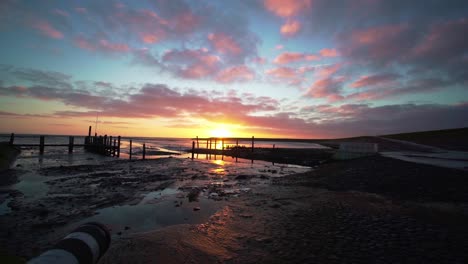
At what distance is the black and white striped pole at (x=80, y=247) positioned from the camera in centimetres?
249

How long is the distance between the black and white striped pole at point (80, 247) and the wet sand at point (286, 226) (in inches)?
96.8

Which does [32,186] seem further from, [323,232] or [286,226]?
[323,232]

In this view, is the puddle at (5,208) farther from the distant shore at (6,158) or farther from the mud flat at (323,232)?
the distant shore at (6,158)

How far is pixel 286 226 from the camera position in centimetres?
696

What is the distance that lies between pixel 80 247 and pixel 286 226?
18.5 ft

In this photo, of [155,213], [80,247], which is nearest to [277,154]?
[155,213]

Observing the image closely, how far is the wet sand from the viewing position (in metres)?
5.21

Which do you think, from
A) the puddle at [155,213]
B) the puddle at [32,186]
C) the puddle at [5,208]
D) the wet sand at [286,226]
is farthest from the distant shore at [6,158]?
the puddle at [155,213]

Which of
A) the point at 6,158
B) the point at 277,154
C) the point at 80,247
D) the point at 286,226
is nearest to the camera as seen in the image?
the point at 80,247

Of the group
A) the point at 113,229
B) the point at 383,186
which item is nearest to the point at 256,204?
the point at 113,229

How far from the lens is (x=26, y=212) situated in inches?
324

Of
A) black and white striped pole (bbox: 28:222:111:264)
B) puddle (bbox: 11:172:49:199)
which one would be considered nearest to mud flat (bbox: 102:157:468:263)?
black and white striped pole (bbox: 28:222:111:264)

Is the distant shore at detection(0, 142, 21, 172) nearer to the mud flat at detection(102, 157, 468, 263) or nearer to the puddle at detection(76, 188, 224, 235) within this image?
the puddle at detection(76, 188, 224, 235)

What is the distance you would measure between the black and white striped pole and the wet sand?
2.46 meters
